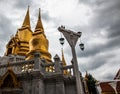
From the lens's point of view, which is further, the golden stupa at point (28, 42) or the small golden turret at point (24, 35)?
the small golden turret at point (24, 35)

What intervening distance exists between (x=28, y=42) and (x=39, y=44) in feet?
13.6

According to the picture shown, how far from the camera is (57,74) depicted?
1634cm

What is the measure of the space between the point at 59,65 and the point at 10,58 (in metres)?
9.14

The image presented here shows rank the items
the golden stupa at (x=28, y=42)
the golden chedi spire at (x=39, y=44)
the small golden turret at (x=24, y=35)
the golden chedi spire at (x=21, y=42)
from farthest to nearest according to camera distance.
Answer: the small golden turret at (x=24, y=35)
the golden chedi spire at (x=21, y=42)
the golden stupa at (x=28, y=42)
the golden chedi spire at (x=39, y=44)

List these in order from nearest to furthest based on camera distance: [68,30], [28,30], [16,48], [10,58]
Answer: [68,30]
[10,58]
[16,48]
[28,30]

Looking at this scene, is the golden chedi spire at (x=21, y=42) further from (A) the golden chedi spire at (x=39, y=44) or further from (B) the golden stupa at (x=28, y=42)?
(A) the golden chedi spire at (x=39, y=44)

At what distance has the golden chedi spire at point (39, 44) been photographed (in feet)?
74.5

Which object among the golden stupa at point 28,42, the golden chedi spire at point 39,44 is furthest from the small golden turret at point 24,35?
the golden chedi spire at point 39,44

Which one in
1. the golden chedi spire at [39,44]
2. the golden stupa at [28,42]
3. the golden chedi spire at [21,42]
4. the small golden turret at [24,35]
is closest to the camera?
the golden chedi spire at [39,44]

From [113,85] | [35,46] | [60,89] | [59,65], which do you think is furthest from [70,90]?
[35,46]

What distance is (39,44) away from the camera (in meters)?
24.2

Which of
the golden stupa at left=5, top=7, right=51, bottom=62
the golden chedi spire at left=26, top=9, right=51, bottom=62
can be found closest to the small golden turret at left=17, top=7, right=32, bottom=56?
the golden stupa at left=5, top=7, right=51, bottom=62

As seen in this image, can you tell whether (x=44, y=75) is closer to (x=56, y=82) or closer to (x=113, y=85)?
(x=56, y=82)

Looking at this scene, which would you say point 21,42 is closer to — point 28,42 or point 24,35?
point 28,42
